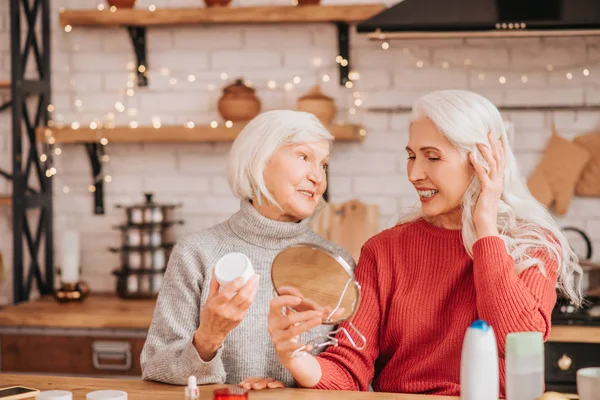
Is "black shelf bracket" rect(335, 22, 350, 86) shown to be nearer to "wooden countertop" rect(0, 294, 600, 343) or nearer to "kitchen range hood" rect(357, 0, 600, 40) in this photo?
"kitchen range hood" rect(357, 0, 600, 40)

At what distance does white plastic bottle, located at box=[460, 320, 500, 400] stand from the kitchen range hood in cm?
164

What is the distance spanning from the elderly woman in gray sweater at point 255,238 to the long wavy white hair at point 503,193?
313mm

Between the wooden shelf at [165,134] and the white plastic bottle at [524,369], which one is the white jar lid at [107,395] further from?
the wooden shelf at [165,134]

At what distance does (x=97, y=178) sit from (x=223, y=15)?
0.92 m

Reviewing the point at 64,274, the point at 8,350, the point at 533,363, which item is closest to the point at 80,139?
the point at 64,274

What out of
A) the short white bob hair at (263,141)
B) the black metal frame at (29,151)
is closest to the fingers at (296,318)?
the short white bob hair at (263,141)

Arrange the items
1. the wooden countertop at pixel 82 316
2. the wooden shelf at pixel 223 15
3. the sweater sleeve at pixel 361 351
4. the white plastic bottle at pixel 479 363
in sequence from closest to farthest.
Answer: the white plastic bottle at pixel 479 363, the sweater sleeve at pixel 361 351, the wooden countertop at pixel 82 316, the wooden shelf at pixel 223 15

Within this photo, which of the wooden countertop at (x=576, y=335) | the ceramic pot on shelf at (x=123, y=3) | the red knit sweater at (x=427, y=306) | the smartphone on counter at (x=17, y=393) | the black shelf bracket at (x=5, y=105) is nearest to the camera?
the smartphone on counter at (x=17, y=393)

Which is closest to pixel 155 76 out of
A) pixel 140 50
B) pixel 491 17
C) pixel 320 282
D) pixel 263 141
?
pixel 140 50

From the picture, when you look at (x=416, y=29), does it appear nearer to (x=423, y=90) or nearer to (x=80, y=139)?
(x=423, y=90)

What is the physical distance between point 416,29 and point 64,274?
5.53 ft

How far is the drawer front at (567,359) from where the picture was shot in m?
2.70

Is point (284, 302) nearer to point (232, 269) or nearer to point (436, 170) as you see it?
point (232, 269)

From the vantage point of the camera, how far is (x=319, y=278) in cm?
156
